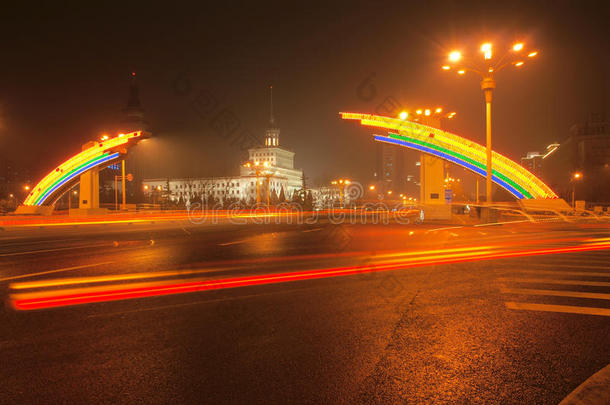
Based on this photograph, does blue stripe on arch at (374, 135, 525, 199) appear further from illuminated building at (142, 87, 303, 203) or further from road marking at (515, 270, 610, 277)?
illuminated building at (142, 87, 303, 203)

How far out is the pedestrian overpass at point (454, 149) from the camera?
2583 cm

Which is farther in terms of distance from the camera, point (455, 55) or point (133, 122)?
point (133, 122)

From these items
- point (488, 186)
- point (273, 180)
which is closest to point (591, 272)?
point (488, 186)

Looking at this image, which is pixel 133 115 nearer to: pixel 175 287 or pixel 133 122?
pixel 133 122

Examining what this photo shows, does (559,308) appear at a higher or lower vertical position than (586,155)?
lower

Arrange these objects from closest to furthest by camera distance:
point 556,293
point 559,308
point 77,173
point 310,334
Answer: point 310,334, point 559,308, point 556,293, point 77,173

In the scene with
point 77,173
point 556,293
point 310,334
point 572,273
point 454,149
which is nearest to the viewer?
point 310,334

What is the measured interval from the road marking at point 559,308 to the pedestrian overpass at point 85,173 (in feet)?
112

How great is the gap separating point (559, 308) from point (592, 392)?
8.95ft

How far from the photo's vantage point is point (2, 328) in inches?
169

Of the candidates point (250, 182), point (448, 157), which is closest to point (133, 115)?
point (250, 182)

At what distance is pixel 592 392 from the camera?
2.70 meters

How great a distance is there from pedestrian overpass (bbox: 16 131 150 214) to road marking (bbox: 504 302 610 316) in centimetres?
3406

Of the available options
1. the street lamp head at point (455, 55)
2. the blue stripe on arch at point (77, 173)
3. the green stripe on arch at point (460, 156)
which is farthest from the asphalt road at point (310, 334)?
the blue stripe on arch at point (77, 173)
